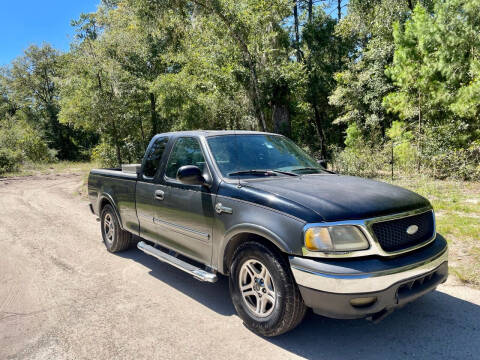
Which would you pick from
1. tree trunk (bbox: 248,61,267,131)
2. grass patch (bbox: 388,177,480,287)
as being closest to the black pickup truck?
grass patch (bbox: 388,177,480,287)

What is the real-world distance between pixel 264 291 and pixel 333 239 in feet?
2.85

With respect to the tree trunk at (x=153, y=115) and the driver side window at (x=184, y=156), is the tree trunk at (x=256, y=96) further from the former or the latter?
the tree trunk at (x=153, y=115)

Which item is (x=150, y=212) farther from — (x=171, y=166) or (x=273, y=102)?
(x=273, y=102)

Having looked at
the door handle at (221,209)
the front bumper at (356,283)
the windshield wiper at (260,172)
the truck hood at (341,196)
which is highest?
the windshield wiper at (260,172)

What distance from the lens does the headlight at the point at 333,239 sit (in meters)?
2.77

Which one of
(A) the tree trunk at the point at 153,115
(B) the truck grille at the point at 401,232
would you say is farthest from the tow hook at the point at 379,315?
(A) the tree trunk at the point at 153,115

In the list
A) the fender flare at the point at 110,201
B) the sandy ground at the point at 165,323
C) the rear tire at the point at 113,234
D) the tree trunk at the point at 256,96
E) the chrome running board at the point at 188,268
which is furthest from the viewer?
the tree trunk at the point at 256,96

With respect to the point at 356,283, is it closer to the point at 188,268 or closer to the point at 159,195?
the point at 188,268

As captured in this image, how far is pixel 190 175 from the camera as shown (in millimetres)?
3621

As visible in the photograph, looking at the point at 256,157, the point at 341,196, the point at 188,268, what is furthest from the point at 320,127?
the point at 341,196

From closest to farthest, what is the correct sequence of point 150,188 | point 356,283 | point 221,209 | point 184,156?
point 356,283 → point 221,209 → point 184,156 → point 150,188

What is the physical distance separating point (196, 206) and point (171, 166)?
904 millimetres

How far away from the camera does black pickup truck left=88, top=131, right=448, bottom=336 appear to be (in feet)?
8.98

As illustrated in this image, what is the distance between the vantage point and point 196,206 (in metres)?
3.88
